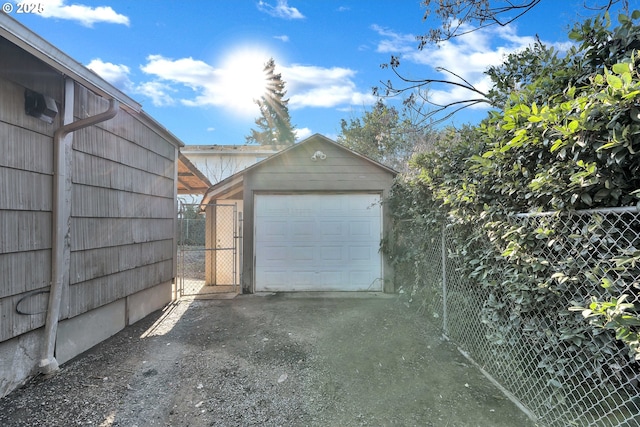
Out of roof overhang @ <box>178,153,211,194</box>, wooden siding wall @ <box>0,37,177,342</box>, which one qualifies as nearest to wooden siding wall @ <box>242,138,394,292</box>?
roof overhang @ <box>178,153,211,194</box>

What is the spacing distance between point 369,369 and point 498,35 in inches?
200

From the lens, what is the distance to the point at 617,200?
5.55 feet

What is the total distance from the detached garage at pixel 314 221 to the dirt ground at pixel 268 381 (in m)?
1.92

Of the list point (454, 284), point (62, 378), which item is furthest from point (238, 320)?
point (454, 284)

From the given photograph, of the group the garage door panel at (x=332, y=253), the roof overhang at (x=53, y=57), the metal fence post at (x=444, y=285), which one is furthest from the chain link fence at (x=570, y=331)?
the roof overhang at (x=53, y=57)

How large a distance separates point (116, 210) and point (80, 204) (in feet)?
2.36

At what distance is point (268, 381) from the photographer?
3002 mm

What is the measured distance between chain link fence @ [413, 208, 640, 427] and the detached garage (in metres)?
3.78

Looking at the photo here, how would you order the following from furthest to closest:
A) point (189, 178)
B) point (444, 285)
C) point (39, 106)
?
1. point (189, 178)
2. point (444, 285)
3. point (39, 106)

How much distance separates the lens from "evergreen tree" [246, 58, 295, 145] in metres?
25.1

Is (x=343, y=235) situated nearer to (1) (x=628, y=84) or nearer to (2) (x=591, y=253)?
(2) (x=591, y=253)
